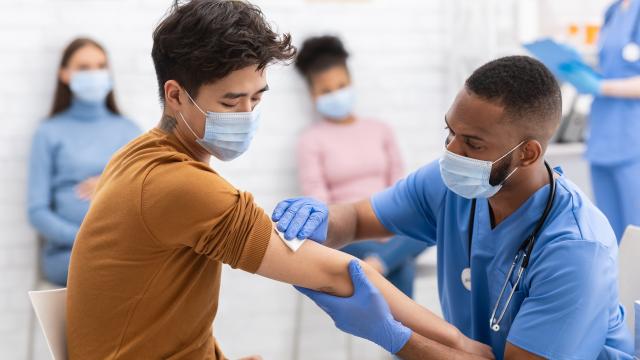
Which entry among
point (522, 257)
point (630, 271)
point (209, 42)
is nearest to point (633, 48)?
point (630, 271)

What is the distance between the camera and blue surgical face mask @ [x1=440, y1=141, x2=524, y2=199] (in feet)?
5.27

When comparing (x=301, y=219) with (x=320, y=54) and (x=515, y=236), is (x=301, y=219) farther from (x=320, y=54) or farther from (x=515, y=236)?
(x=320, y=54)

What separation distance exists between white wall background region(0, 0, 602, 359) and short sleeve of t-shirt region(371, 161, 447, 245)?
1338mm

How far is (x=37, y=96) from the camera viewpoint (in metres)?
2.94

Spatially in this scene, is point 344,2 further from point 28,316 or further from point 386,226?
point 28,316

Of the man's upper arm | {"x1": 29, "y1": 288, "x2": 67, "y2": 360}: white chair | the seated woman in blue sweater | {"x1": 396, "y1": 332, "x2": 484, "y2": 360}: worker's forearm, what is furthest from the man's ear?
the seated woman in blue sweater

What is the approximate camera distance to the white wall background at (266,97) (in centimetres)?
293

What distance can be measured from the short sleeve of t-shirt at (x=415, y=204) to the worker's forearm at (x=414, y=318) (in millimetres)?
331

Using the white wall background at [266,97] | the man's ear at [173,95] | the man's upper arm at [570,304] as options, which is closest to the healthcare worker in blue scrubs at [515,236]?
the man's upper arm at [570,304]

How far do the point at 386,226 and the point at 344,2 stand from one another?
5.16ft

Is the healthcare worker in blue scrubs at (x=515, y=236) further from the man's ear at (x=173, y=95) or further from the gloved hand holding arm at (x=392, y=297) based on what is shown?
the man's ear at (x=173, y=95)

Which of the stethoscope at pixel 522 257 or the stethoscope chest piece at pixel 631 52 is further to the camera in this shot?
the stethoscope chest piece at pixel 631 52

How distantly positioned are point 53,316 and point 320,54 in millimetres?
1907

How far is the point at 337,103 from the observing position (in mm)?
3141
